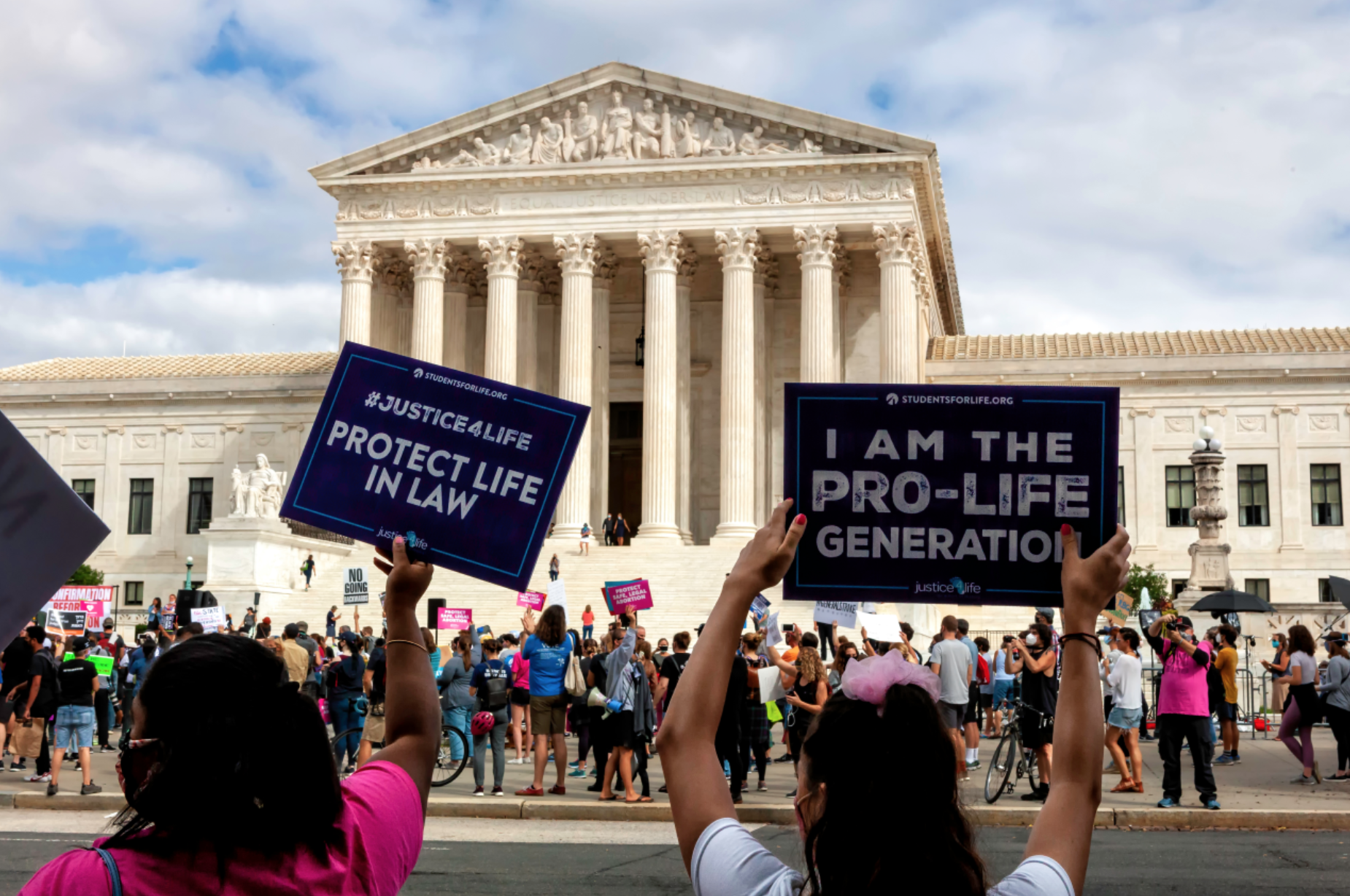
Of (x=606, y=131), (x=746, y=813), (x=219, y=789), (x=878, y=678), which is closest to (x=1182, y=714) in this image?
(x=746, y=813)

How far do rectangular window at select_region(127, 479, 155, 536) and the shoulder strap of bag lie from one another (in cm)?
5613

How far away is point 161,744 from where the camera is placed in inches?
95.7

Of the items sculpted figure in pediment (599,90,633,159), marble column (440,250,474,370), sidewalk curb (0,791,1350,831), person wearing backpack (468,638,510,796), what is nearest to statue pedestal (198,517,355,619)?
marble column (440,250,474,370)

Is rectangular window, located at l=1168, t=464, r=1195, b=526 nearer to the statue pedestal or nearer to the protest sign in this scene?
the statue pedestal

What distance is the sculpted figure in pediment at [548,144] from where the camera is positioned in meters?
47.4

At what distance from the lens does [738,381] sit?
45219 millimetres

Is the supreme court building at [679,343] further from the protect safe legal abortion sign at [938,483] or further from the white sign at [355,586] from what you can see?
the protect safe legal abortion sign at [938,483]

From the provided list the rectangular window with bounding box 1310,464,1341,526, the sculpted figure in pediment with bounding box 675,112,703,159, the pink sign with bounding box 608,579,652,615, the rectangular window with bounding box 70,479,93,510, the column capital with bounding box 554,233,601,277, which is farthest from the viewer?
the rectangular window with bounding box 70,479,93,510

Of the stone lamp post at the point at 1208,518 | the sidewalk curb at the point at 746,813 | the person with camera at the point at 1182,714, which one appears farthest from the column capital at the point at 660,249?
the person with camera at the point at 1182,714

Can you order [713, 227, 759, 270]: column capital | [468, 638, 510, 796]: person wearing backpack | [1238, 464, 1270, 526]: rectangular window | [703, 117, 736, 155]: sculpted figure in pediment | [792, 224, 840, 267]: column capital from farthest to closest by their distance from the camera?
[1238, 464, 1270, 526]: rectangular window, [703, 117, 736, 155]: sculpted figure in pediment, [713, 227, 759, 270]: column capital, [792, 224, 840, 267]: column capital, [468, 638, 510, 796]: person wearing backpack

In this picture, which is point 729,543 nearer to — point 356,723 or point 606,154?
point 606,154

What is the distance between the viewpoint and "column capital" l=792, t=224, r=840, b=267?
45.0 meters

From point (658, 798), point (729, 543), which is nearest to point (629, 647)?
point (658, 798)

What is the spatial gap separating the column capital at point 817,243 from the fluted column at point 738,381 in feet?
5.01
